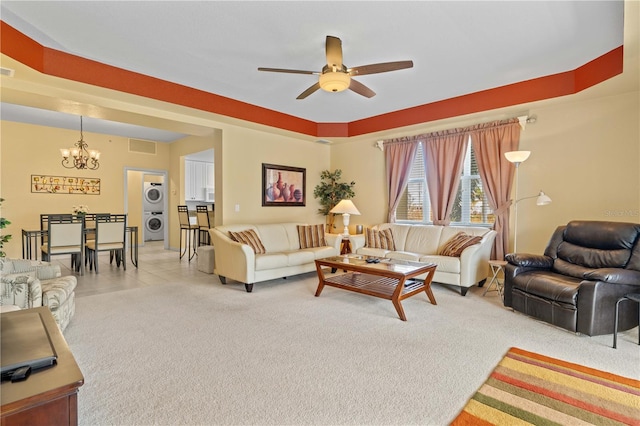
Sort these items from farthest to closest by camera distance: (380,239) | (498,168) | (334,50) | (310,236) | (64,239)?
(310,236)
(380,239)
(64,239)
(498,168)
(334,50)

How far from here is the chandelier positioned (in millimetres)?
6590

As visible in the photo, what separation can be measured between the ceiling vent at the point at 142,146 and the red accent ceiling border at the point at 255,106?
14.8 ft

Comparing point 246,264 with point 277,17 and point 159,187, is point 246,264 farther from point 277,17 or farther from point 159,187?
point 159,187

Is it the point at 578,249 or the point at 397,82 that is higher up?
the point at 397,82

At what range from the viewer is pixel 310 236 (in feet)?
18.7

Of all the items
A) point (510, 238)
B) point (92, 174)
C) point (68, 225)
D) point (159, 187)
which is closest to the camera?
point (510, 238)

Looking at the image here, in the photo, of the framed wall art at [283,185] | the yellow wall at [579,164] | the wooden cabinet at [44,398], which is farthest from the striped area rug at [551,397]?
the framed wall art at [283,185]

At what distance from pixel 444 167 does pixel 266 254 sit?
10.6ft

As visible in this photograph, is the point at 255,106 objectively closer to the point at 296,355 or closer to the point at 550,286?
the point at 296,355

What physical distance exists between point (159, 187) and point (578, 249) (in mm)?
10293

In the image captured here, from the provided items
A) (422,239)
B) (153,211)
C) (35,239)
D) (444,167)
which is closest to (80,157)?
(35,239)

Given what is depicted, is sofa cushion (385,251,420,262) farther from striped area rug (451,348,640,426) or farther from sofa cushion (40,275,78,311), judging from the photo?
sofa cushion (40,275,78,311)

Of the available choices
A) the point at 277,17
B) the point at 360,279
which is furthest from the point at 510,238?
the point at 277,17

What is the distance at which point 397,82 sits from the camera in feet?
14.0
